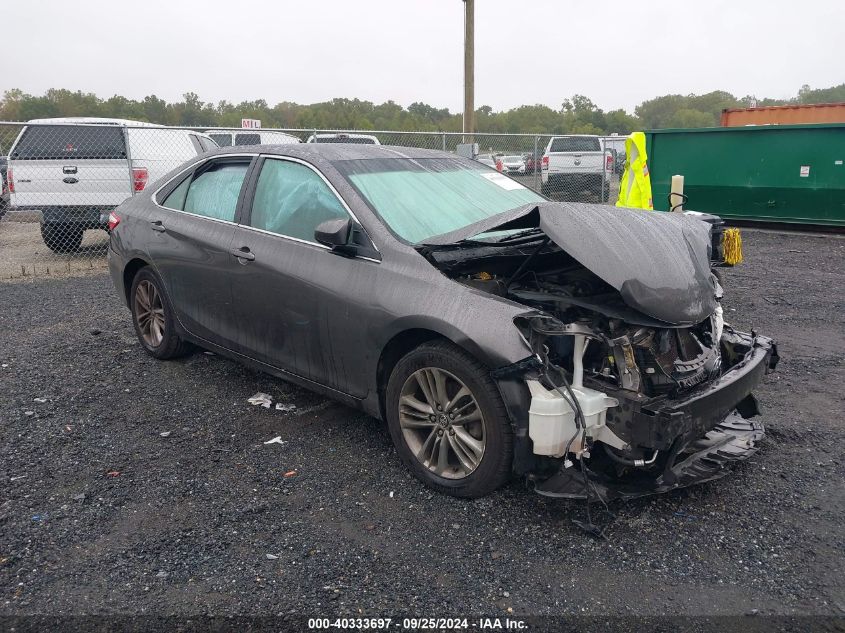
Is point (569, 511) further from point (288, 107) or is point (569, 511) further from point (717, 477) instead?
point (288, 107)

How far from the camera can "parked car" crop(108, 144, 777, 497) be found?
3133mm

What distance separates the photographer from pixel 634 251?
130 inches

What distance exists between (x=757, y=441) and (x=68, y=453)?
12.6ft

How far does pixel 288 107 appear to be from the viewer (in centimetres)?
5284

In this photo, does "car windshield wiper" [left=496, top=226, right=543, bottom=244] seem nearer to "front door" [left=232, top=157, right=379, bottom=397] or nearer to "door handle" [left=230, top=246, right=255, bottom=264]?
"front door" [left=232, top=157, right=379, bottom=397]

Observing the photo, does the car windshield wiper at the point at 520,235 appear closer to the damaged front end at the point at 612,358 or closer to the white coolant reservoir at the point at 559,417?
the damaged front end at the point at 612,358

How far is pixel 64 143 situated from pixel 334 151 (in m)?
7.52

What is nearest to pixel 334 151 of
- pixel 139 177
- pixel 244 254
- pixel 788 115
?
pixel 244 254

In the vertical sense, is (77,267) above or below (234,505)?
above

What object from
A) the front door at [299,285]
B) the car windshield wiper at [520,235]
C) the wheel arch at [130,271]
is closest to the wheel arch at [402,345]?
the front door at [299,285]

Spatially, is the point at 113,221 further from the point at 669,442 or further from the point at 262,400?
the point at 669,442

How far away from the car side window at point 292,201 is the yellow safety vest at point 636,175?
4.94 m

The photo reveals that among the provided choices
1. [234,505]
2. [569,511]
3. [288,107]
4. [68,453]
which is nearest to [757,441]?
[569,511]

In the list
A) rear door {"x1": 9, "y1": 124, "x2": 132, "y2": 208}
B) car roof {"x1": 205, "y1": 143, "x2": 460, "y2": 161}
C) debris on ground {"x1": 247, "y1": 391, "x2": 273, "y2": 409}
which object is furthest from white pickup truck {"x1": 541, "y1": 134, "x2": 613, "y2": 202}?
debris on ground {"x1": 247, "y1": 391, "x2": 273, "y2": 409}
